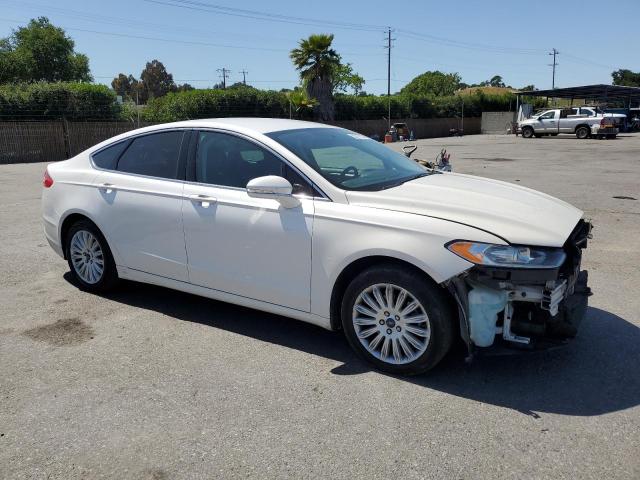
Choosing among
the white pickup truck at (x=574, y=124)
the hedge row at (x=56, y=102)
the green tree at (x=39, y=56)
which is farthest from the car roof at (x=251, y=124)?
the green tree at (x=39, y=56)

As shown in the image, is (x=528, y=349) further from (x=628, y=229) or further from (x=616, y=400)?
(x=628, y=229)

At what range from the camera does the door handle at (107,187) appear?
4973 millimetres

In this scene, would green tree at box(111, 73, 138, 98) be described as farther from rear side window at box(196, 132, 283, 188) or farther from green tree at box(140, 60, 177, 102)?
rear side window at box(196, 132, 283, 188)

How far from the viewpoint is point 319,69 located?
42188mm

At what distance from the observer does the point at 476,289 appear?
3.39 m

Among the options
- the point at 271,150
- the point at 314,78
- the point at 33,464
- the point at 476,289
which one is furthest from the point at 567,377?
the point at 314,78

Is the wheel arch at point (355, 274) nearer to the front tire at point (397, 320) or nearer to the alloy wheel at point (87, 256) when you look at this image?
the front tire at point (397, 320)

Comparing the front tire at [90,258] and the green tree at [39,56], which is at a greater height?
the green tree at [39,56]

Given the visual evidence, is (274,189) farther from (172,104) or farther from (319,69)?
(319,69)

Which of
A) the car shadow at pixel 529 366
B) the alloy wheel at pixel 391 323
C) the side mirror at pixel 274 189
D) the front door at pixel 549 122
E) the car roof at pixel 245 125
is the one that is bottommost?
the car shadow at pixel 529 366

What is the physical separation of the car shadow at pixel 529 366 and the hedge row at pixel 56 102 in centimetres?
2542

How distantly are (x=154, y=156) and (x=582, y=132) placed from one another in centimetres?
3672

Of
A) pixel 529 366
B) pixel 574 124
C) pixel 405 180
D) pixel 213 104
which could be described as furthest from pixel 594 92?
pixel 529 366

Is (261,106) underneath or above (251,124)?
above
